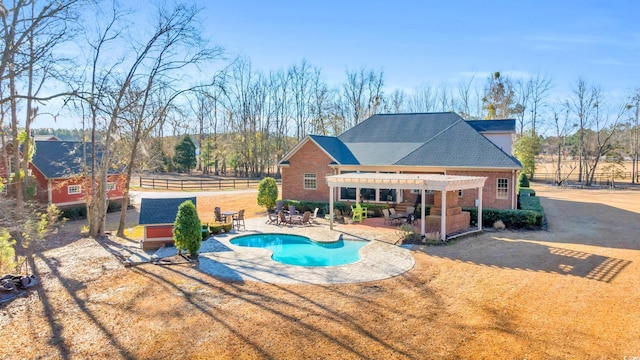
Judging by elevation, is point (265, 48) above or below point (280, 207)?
above

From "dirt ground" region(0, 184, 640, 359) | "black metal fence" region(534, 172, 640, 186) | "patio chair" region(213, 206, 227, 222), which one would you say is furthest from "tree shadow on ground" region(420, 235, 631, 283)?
"black metal fence" region(534, 172, 640, 186)

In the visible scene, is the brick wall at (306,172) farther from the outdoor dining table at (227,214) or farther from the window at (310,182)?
the outdoor dining table at (227,214)

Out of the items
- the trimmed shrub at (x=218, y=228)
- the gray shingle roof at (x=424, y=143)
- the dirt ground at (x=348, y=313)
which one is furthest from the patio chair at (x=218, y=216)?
the gray shingle roof at (x=424, y=143)

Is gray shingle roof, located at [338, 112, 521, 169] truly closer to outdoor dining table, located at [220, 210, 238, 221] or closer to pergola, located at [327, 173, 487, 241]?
pergola, located at [327, 173, 487, 241]

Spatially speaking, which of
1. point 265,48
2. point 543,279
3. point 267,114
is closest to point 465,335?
point 543,279

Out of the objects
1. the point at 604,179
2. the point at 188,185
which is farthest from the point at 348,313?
the point at 604,179

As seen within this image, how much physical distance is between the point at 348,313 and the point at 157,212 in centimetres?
1015

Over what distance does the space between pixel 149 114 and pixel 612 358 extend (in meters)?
19.0

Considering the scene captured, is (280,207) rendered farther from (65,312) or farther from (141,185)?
(141,185)

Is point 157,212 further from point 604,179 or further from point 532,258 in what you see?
point 604,179

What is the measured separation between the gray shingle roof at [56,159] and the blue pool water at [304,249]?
1541 centimetres

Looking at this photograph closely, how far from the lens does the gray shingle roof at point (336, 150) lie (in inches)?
1008

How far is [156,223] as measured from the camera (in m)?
16.0

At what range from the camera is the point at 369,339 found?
8.08 metres
